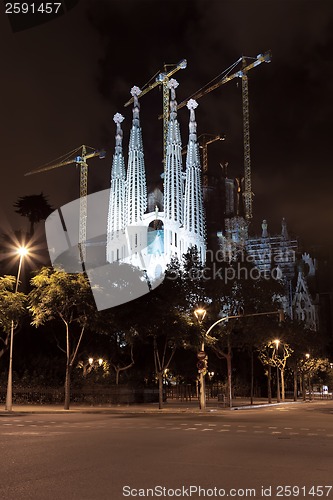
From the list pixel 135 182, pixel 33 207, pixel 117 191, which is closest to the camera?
pixel 33 207

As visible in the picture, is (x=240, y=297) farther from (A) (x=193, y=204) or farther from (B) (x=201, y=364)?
(A) (x=193, y=204)

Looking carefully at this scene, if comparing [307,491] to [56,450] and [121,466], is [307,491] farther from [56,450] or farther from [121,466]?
[56,450]

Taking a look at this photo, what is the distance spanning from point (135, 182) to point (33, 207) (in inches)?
2903

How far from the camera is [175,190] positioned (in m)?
135

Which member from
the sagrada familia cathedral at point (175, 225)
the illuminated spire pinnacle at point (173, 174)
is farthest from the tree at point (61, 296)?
the illuminated spire pinnacle at point (173, 174)

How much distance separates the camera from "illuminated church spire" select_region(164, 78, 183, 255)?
432 ft

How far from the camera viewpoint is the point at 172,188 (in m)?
134

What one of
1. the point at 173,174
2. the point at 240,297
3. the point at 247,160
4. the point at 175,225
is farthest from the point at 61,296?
the point at 247,160

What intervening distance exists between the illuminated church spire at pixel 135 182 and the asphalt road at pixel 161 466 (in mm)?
125998

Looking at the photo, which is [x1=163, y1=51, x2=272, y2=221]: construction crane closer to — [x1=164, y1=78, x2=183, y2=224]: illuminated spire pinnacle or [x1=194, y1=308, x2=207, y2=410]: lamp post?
[x1=164, y1=78, x2=183, y2=224]: illuminated spire pinnacle

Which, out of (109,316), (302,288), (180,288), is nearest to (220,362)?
(180,288)

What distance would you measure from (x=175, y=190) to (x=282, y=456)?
123189 millimetres

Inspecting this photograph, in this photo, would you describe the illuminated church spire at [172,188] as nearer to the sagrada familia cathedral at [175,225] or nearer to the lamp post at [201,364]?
the sagrada familia cathedral at [175,225]

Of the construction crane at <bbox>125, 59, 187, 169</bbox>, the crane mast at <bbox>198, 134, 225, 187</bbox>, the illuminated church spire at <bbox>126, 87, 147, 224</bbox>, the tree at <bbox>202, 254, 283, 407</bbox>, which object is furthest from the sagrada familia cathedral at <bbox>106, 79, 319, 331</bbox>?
the tree at <bbox>202, 254, 283, 407</bbox>
